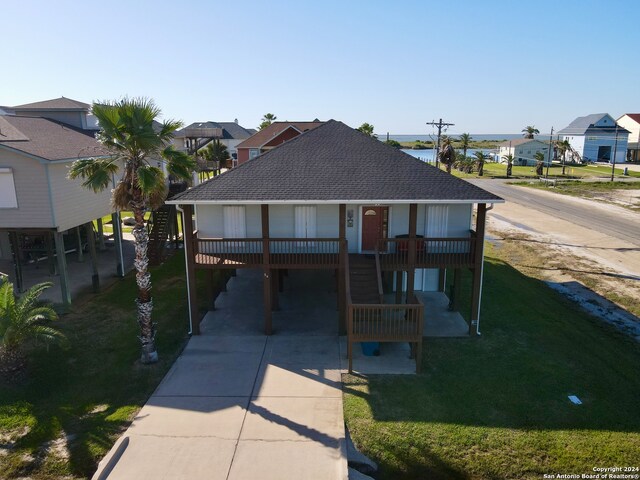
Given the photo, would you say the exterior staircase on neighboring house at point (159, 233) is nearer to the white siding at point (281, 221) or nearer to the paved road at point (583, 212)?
the white siding at point (281, 221)

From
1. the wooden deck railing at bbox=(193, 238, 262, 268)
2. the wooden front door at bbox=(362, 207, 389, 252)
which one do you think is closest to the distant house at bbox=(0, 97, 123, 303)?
the wooden deck railing at bbox=(193, 238, 262, 268)

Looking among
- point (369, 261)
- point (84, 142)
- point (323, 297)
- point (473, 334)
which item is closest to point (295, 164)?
point (369, 261)

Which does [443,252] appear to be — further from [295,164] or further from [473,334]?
[295,164]

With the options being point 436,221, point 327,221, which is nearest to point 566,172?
point 436,221

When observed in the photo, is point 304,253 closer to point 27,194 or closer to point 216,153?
point 27,194

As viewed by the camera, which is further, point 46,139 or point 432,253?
point 46,139

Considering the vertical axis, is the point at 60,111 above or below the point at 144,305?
above
